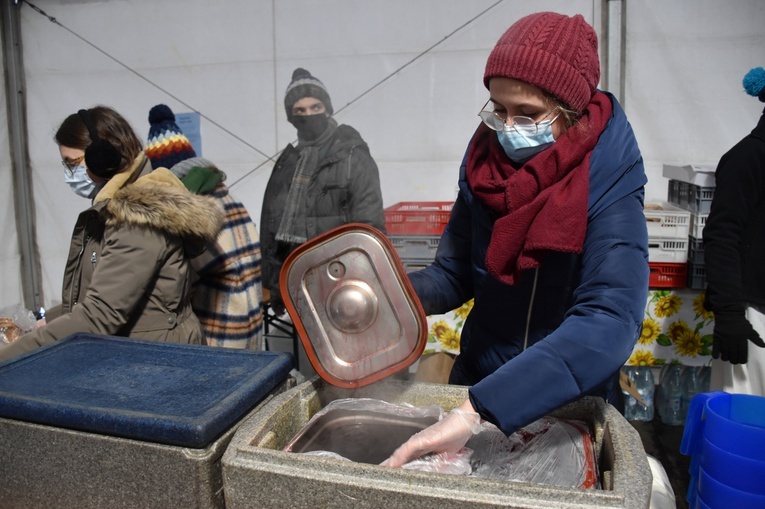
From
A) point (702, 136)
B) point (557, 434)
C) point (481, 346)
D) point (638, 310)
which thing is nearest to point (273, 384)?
point (481, 346)

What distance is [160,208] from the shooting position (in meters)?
1.98

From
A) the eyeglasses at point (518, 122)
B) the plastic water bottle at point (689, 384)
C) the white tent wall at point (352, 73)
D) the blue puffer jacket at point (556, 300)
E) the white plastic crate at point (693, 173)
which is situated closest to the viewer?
the blue puffer jacket at point (556, 300)

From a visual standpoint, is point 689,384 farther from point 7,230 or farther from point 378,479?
point 7,230

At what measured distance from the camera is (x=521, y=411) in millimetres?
1034

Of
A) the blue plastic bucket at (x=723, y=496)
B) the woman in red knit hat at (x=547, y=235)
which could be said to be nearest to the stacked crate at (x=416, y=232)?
the woman in red knit hat at (x=547, y=235)

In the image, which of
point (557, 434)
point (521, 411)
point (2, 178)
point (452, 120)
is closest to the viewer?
point (521, 411)

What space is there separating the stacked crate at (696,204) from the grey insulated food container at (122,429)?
2833 mm

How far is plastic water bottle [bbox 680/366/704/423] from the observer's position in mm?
3629

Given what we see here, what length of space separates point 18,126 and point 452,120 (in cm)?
343

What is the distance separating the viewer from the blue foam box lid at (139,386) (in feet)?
3.59

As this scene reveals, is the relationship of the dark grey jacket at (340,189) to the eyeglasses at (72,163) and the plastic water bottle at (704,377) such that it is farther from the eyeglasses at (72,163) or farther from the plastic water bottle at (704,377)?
the plastic water bottle at (704,377)

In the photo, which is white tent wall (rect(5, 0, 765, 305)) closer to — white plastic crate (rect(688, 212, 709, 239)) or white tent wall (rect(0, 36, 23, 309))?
white tent wall (rect(0, 36, 23, 309))

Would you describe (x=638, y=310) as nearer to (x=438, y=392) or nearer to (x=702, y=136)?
(x=438, y=392)

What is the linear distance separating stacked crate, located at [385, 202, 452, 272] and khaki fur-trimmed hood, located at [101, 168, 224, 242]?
5.19 feet
